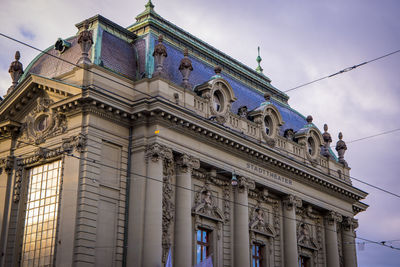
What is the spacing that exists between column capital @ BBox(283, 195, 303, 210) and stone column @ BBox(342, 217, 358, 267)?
6.84 metres

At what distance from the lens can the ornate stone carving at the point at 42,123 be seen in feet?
110

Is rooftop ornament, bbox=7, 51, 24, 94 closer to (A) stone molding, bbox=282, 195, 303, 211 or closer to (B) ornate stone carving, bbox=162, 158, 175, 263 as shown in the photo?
(B) ornate stone carving, bbox=162, 158, 175, 263

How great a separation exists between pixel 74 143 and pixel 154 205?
5035 millimetres

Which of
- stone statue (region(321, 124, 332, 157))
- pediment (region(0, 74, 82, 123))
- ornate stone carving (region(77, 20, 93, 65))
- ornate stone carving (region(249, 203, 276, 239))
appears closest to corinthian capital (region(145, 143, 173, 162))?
pediment (region(0, 74, 82, 123))

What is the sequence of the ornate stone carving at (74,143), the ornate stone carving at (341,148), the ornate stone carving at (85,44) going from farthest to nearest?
the ornate stone carving at (341,148) → the ornate stone carving at (85,44) → the ornate stone carving at (74,143)

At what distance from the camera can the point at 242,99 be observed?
4306 centimetres

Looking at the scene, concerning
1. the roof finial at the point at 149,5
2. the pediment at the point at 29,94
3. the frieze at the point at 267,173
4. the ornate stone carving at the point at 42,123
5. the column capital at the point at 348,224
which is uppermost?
the roof finial at the point at 149,5

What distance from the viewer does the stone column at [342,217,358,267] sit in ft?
153

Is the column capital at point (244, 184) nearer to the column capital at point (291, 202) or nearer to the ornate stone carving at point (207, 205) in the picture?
the ornate stone carving at point (207, 205)

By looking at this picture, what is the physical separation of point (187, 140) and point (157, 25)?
8324 millimetres

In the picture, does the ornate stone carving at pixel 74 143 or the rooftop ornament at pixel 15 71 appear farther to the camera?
the rooftop ornament at pixel 15 71

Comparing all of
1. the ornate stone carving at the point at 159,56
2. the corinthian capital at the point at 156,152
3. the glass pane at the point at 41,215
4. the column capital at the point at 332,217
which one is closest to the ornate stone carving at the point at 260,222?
the column capital at the point at 332,217

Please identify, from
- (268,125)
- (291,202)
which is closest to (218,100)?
(268,125)

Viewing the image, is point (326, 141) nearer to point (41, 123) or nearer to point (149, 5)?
point (149, 5)
